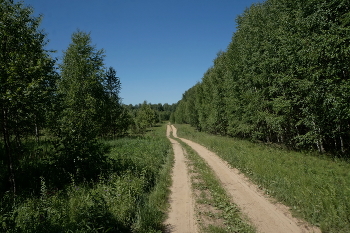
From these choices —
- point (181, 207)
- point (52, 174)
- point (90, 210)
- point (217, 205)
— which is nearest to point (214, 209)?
point (217, 205)

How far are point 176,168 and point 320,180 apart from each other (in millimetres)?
8436

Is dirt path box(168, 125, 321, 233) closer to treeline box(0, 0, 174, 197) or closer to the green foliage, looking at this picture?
the green foliage

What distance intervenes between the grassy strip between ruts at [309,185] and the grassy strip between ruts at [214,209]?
216cm

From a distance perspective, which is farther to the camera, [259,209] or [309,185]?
[309,185]

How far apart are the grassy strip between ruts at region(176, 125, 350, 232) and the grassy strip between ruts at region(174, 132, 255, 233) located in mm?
2162

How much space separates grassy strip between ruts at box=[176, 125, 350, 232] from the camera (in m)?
6.12

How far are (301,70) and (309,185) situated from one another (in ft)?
32.4

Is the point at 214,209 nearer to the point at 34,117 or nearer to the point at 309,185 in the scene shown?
the point at 309,185

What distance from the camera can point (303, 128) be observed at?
63.7 ft

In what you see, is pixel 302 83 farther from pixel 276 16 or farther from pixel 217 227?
pixel 217 227

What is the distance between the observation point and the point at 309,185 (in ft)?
27.1

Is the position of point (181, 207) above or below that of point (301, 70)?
below

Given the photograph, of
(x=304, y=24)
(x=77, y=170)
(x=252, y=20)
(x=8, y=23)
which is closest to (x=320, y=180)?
(x=77, y=170)

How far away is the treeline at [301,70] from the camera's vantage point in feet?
38.8
